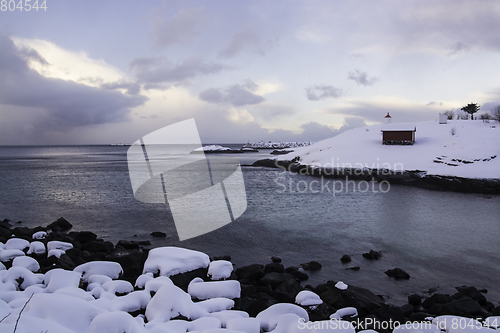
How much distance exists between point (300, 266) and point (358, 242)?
3.49 meters

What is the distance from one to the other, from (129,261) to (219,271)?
8.65 feet

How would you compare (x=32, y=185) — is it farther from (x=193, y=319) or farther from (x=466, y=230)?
(x=466, y=230)

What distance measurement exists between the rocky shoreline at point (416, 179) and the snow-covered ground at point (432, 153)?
93 cm

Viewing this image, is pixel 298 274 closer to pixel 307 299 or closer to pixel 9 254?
pixel 307 299

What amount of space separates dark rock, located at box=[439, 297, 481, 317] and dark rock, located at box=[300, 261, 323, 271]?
3251 mm

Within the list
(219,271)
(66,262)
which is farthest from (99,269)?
(219,271)

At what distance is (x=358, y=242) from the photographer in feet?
36.3

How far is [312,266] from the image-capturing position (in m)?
8.58

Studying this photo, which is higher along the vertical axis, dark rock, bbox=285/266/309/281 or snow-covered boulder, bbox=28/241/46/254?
snow-covered boulder, bbox=28/241/46/254

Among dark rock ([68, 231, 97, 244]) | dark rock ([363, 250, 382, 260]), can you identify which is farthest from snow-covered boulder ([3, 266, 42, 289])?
dark rock ([363, 250, 382, 260])

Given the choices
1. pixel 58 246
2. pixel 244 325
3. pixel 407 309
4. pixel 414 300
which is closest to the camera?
pixel 244 325

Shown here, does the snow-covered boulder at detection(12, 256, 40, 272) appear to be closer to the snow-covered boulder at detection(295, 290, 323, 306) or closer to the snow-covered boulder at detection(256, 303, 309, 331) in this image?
the snow-covered boulder at detection(256, 303, 309, 331)

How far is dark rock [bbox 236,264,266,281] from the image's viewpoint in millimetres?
7535

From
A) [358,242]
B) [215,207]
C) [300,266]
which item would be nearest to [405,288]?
[300,266]
